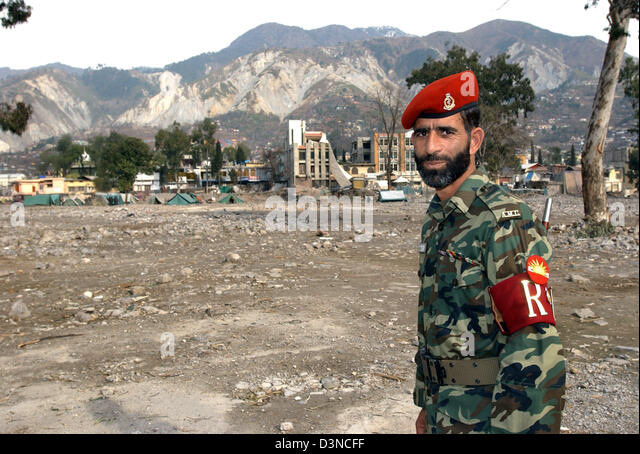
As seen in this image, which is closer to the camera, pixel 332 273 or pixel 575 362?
pixel 575 362

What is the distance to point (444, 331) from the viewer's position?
1624 mm

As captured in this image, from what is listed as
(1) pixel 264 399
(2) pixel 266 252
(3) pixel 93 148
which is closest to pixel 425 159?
(1) pixel 264 399

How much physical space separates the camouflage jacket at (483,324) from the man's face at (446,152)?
0.06m

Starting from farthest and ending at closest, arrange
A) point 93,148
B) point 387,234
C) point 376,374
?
1. point 93,148
2. point 387,234
3. point 376,374

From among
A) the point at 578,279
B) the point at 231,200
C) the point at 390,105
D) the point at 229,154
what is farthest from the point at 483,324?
the point at 229,154

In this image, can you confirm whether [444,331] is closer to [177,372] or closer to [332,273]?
[177,372]

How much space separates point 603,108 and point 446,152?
500 inches

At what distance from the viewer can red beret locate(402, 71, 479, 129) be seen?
1693mm

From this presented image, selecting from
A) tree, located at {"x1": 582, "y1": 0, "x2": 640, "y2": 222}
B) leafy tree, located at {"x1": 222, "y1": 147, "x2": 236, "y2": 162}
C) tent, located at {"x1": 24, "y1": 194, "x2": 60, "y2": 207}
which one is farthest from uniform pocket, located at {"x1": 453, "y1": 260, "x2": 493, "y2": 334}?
leafy tree, located at {"x1": 222, "y1": 147, "x2": 236, "y2": 162}

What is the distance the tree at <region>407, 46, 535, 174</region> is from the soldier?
3703 centimetres

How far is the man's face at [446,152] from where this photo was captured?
169 cm

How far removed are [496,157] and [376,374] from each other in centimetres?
3825

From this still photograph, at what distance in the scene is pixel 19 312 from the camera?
606 cm

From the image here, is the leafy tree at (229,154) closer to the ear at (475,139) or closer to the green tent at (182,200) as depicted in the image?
the green tent at (182,200)
